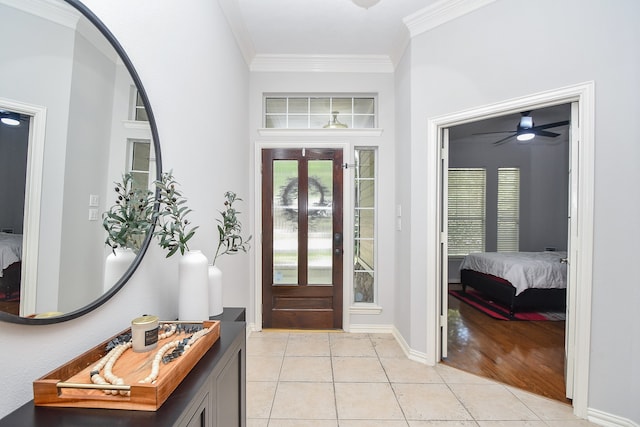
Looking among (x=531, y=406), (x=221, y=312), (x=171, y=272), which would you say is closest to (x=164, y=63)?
(x=171, y=272)

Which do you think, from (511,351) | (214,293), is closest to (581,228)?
(511,351)

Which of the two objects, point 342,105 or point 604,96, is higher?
point 342,105

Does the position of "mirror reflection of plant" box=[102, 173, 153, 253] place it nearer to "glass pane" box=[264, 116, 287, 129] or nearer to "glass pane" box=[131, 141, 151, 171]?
"glass pane" box=[131, 141, 151, 171]

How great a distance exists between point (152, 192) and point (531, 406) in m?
2.80

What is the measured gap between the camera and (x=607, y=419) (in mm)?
1851

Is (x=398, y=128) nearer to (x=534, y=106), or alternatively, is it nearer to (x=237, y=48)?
(x=534, y=106)

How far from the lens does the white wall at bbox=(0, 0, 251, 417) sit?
0.89m

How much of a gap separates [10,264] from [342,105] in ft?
10.6

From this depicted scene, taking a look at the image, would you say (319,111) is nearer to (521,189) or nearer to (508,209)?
(508,209)

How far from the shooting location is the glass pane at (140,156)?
124 centimetres

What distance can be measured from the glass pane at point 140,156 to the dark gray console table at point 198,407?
81 centimetres

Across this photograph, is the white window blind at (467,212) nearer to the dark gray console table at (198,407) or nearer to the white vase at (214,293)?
the white vase at (214,293)

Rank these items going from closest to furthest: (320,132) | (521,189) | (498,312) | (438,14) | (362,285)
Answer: (438,14)
(320,132)
(362,285)
(498,312)
(521,189)

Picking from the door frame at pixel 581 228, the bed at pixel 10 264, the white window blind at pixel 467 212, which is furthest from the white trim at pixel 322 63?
the white window blind at pixel 467 212
